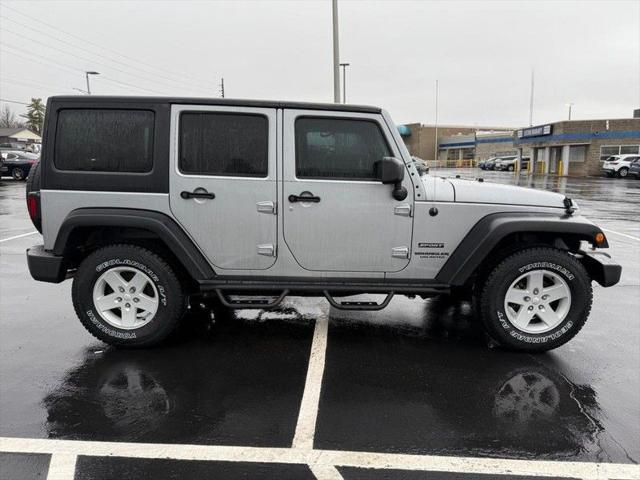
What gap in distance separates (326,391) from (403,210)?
1526mm

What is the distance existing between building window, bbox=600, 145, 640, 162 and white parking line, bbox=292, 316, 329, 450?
133 ft

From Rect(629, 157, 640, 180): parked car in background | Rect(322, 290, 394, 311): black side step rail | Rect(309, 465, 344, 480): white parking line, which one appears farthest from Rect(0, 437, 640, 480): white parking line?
Rect(629, 157, 640, 180): parked car in background

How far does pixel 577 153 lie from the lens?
39344 mm

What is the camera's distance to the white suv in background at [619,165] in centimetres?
3478

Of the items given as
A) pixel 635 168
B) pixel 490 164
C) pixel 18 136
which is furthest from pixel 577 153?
pixel 18 136

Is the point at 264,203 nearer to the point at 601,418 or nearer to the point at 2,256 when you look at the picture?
the point at 601,418

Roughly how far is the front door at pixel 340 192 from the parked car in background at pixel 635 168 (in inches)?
1445

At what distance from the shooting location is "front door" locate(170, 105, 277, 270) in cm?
395

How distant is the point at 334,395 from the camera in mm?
3367

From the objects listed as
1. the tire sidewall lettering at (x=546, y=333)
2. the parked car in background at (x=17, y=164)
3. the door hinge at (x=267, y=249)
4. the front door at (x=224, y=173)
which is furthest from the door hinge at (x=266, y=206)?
the parked car in background at (x=17, y=164)

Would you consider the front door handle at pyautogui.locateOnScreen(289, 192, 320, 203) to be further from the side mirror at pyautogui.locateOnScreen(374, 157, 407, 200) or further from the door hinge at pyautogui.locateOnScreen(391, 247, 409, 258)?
the door hinge at pyautogui.locateOnScreen(391, 247, 409, 258)

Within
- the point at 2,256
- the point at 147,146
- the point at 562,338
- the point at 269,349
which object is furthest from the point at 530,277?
the point at 2,256

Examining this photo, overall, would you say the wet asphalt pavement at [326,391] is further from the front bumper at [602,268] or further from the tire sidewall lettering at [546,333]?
the front bumper at [602,268]

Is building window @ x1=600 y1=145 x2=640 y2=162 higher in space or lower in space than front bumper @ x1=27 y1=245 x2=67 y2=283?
higher
